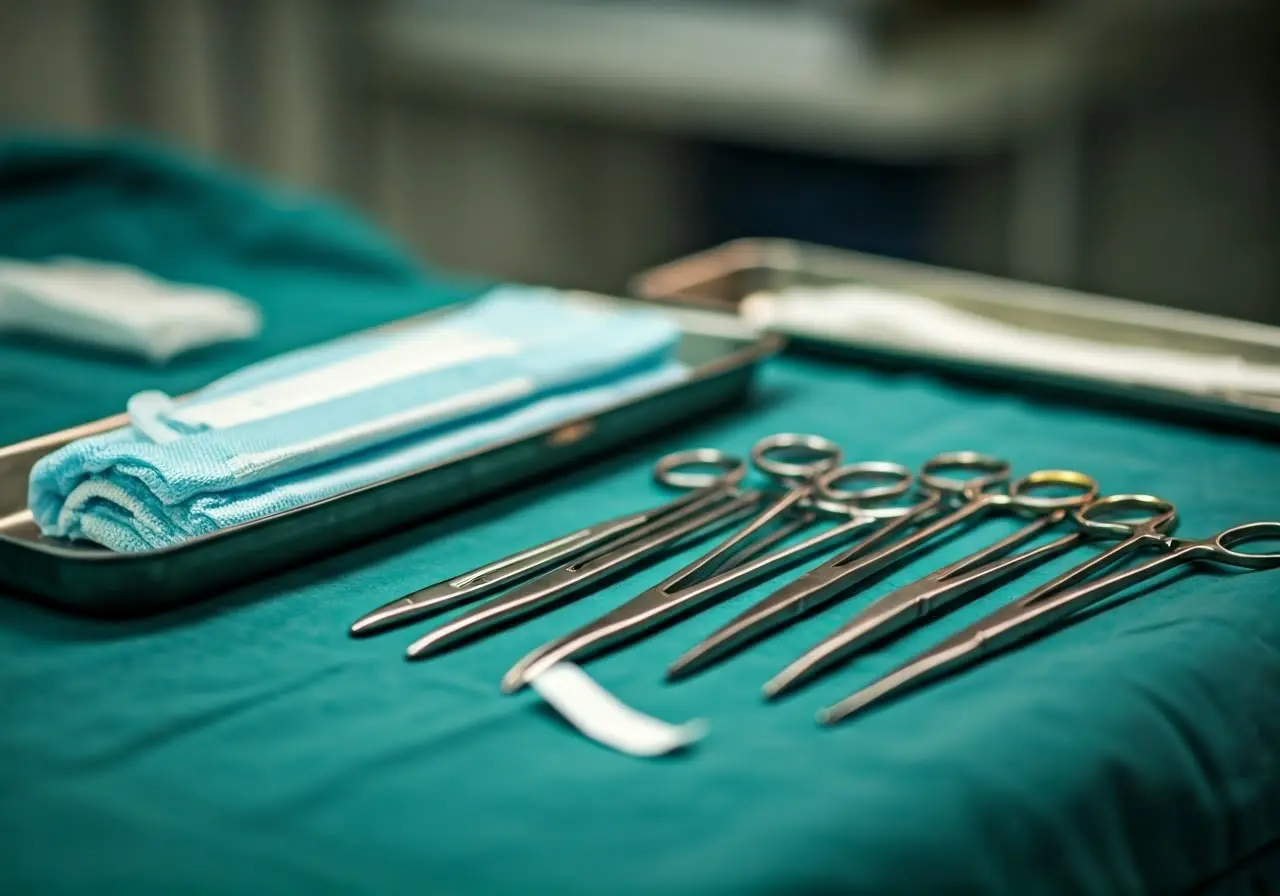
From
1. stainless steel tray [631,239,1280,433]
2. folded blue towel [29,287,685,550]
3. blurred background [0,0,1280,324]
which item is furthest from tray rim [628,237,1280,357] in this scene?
blurred background [0,0,1280,324]

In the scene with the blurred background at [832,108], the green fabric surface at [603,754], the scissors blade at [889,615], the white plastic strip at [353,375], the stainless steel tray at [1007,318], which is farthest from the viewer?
the blurred background at [832,108]

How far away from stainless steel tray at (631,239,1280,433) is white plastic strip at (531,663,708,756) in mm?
430

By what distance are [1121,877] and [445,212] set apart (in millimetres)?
2001

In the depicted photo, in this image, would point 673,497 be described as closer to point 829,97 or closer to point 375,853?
point 375,853

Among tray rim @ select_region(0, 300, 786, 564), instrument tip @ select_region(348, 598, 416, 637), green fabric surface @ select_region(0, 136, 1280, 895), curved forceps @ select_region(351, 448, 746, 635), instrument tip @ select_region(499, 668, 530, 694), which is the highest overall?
tray rim @ select_region(0, 300, 786, 564)

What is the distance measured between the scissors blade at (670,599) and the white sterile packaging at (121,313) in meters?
0.43

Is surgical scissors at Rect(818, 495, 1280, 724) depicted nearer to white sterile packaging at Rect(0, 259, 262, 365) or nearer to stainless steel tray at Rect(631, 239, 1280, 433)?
stainless steel tray at Rect(631, 239, 1280, 433)

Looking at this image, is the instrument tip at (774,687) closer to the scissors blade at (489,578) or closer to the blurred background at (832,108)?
the scissors blade at (489,578)

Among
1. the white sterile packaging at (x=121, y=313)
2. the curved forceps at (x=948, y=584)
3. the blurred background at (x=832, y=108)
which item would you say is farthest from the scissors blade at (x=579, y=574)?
the blurred background at (x=832, y=108)

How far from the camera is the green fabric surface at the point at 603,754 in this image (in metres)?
0.50

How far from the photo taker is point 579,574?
67 cm

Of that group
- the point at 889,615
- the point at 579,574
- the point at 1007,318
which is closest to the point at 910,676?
the point at 889,615

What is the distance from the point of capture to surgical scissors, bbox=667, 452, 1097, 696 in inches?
24.3

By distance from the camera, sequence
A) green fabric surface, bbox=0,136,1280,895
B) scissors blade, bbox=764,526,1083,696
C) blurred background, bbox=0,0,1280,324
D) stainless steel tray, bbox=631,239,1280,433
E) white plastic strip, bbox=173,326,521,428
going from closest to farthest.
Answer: green fabric surface, bbox=0,136,1280,895
scissors blade, bbox=764,526,1083,696
white plastic strip, bbox=173,326,521,428
stainless steel tray, bbox=631,239,1280,433
blurred background, bbox=0,0,1280,324
